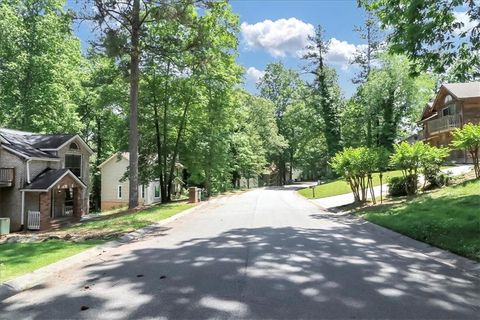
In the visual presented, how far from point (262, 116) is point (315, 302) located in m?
68.5

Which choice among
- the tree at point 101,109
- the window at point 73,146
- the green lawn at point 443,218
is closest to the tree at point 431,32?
the green lawn at point 443,218

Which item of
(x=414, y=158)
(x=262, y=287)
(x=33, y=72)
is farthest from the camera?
(x=33, y=72)

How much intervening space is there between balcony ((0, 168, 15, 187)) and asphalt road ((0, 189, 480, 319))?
58.9ft

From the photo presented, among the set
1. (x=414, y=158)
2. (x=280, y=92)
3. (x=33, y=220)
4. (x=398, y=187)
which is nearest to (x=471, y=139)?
(x=414, y=158)

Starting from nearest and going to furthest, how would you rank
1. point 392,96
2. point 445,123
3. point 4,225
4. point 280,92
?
point 4,225, point 445,123, point 392,96, point 280,92

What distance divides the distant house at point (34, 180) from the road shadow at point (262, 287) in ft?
59.1

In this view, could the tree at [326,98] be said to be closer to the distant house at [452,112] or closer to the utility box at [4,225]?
the distant house at [452,112]

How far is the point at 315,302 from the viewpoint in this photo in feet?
18.3

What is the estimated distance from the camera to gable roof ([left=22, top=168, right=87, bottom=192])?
25.1 metres

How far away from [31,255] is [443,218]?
11.3 meters

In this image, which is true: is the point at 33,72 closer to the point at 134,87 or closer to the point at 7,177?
the point at 7,177

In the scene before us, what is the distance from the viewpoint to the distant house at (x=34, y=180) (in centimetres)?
2516

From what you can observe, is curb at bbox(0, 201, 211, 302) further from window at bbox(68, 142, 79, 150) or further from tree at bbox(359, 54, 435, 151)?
tree at bbox(359, 54, 435, 151)

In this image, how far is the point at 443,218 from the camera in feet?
43.4
